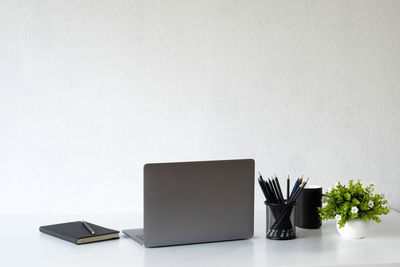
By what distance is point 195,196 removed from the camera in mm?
1622

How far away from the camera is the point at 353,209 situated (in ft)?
5.46

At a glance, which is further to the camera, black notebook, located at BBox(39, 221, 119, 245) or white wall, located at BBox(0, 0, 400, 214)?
white wall, located at BBox(0, 0, 400, 214)

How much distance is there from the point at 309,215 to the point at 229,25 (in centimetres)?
80

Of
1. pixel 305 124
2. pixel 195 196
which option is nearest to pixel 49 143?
pixel 195 196

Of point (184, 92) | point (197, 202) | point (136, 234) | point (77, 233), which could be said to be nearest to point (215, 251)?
point (197, 202)

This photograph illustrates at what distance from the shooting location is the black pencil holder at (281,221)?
168 cm

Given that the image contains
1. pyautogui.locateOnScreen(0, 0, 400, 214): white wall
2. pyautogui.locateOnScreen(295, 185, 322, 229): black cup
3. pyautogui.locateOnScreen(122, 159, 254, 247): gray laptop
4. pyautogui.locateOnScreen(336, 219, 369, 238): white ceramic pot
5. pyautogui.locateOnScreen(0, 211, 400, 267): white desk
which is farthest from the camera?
pyautogui.locateOnScreen(0, 0, 400, 214): white wall

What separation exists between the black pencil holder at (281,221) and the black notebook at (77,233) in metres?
0.46

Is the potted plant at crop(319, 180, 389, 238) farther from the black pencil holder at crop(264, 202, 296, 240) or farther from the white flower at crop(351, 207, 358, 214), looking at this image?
the black pencil holder at crop(264, 202, 296, 240)

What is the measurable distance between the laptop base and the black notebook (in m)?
0.04

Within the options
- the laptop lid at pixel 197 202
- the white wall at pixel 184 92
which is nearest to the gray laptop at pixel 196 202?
the laptop lid at pixel 197 202

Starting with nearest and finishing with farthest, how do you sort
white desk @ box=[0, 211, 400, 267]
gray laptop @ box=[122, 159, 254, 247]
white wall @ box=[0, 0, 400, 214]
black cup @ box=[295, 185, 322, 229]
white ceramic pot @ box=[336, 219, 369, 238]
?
white desk @ box=[0, 211, 400, 267]
gray laptop @ box=[122, 159, 254, 247]
white ceramic pot @ box=[336, 219, 369, 238]
black cup @ box=[295, 185, 322, 229]
white wall @ box=[0, 0, 400, 214]

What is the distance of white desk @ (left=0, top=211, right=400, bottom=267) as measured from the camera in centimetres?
146

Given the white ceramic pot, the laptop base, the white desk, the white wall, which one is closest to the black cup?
the white desk
